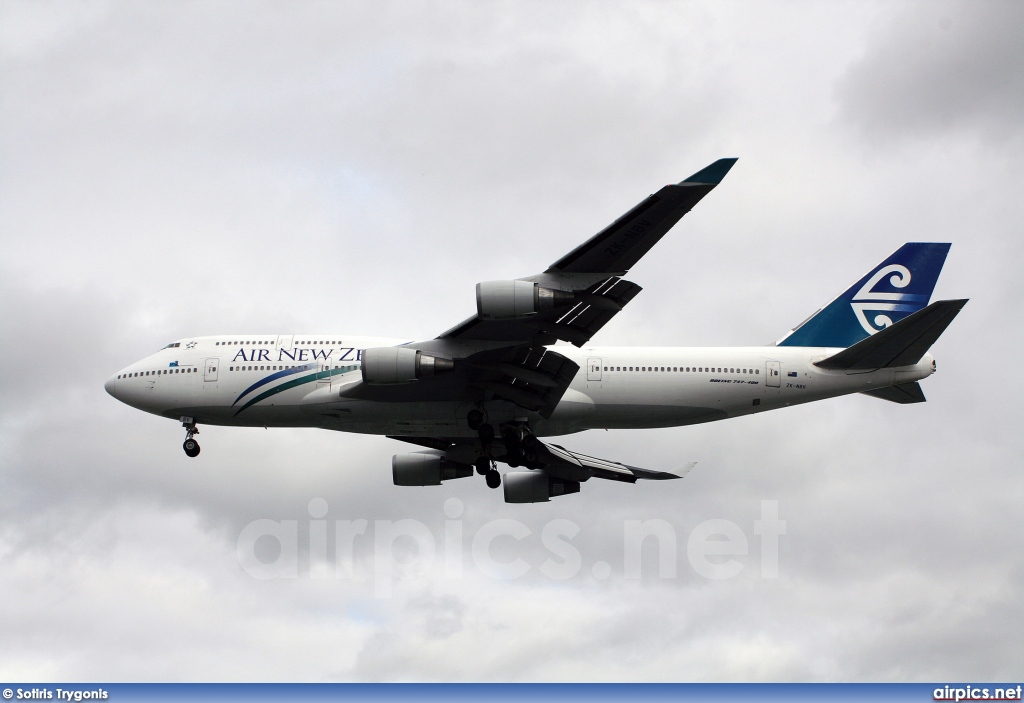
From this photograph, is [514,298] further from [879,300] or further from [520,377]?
[879,300]

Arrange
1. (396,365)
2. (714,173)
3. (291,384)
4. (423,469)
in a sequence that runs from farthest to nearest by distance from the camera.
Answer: (423,469)
(291,384)
(396,365)
(714,173)

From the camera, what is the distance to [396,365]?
28.0 m

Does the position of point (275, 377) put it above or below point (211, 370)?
below

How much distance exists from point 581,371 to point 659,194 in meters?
9.56

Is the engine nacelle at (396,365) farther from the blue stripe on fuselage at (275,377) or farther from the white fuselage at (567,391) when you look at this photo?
the blue stripe on fuselage at (275,377)

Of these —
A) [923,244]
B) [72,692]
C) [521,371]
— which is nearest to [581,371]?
[521,371]

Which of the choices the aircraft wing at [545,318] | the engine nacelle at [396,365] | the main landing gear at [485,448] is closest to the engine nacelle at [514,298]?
the aircraft wing at [545,318]

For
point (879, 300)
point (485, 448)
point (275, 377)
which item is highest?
point (879, 300)

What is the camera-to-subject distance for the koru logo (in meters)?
33.7

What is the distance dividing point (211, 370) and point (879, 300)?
71.5 ft

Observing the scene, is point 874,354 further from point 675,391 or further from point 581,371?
point 581,371

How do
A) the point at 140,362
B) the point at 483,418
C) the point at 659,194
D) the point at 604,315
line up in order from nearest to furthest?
1. the point at 659,194
2. the point at 604,315
3. the point at 483,418
4. the point at 140,362

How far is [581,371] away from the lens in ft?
102

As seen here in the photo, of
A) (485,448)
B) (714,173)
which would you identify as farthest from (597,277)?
(485,448)
